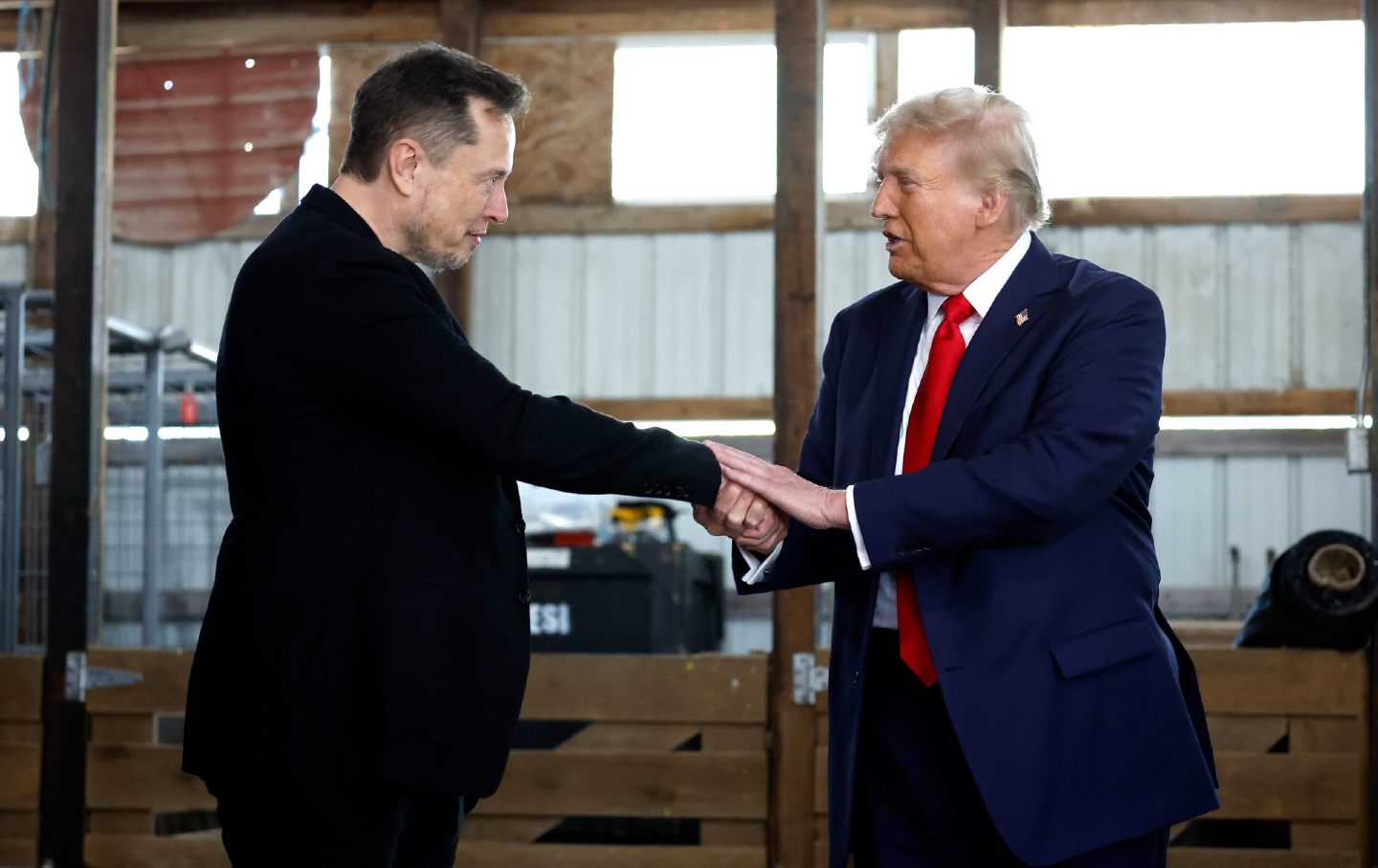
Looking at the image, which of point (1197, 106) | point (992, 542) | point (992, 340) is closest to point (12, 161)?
point (1197, 106)

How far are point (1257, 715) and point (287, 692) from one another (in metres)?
3.09

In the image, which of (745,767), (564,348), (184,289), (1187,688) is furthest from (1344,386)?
(1187,688)

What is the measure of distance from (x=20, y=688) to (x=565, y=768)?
1596 millimetres

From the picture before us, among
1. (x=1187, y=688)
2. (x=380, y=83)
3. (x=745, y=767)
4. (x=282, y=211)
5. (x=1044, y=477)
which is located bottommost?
(x=745, y=767)

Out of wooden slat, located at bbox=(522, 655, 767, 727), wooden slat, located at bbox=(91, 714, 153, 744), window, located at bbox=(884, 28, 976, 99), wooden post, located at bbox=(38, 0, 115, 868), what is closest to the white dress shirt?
wooden slat, located at bbox=(522, 655, 767, 727)

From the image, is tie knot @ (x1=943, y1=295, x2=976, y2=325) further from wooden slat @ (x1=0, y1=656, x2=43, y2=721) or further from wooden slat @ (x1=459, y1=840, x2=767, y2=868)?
wooden slat @ (x1=0, y1=656, x2=43, y2=721)

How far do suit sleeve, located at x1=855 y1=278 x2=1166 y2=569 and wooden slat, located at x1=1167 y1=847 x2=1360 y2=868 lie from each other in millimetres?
2462

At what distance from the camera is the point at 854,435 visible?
224 centimetres

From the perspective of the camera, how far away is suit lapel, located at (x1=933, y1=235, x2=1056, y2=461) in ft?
6.89

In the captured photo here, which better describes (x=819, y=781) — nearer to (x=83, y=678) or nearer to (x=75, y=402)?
(x=83, y=678)

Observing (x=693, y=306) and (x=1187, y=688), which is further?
(x=693, y=306)

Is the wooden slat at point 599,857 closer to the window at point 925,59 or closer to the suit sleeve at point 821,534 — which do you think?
the suit sleeve at point 821,534

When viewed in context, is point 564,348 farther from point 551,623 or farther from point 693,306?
point 551,623

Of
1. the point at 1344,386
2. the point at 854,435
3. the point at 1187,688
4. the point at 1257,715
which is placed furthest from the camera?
the point at 1344,386
